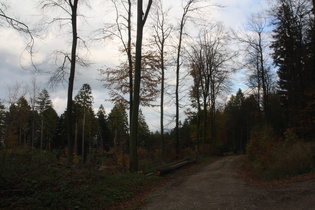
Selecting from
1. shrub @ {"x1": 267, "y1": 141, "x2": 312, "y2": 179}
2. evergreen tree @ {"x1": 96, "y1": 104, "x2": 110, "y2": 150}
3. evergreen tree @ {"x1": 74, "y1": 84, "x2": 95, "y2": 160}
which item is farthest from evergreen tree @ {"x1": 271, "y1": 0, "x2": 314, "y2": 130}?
evergreen tree @ {"x1": 96, "y1": 104, "x2": 110, "y2": 150}

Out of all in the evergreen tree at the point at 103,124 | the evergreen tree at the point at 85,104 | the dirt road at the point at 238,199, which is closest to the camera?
the dirt road at the point at 238,199

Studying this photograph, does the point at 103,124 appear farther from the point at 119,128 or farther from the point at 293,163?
the point at 293,163

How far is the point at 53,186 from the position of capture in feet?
27.1

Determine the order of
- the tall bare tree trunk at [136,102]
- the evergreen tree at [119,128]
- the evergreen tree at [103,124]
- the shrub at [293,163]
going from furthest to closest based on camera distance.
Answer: the evergreen tree at [103,124]
the evergreen tree at [119,128]
the tall bare tree trunk at [136,102]
the shrub at [293,163]

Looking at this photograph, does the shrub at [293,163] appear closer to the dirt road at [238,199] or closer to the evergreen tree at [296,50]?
the dirt road at [238,199]

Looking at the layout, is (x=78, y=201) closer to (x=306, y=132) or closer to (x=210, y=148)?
(x=306, y=132)

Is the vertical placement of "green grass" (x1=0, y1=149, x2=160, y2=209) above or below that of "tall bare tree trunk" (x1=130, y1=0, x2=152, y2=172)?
below

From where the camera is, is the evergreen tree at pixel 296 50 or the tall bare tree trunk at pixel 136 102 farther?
the evergreen tree at pixel 296 50

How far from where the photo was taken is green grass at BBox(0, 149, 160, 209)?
691 centimetres

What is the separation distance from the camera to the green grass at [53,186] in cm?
691

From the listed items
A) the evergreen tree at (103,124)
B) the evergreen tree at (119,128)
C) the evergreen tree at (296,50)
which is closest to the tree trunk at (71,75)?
the evergreen tree at (119,128)

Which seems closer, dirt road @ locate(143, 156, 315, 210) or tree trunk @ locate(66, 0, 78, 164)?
dirt road @ locate(143, 156, 315, 210)

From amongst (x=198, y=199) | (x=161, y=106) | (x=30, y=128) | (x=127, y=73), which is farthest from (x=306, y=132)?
(x=30, y=128)

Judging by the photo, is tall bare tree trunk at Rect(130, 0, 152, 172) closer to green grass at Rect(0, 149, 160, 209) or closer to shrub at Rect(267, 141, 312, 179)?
green grass at Rect(0, 149, 160, 209)
